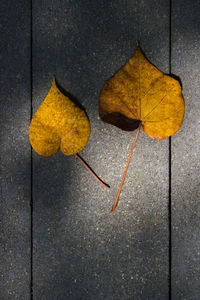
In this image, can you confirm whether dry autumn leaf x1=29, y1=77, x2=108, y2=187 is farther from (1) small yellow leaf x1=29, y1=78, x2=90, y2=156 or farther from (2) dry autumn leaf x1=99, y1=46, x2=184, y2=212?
(2) dry autumn leaf x1=99, y1=46, x2=184, y2=212

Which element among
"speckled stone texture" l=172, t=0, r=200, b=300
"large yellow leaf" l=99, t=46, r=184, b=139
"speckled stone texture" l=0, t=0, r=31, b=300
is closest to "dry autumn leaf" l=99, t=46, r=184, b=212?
"large yellow leaf" l=99, t=46, r=184, b=139

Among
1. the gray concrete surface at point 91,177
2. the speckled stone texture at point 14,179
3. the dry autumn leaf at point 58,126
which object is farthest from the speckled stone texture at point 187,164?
the speckled stone texture at point 14,179

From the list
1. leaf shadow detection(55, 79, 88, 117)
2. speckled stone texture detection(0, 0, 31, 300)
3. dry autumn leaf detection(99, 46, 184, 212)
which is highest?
dry autumn leaf detection(99, 46, 184, 212)

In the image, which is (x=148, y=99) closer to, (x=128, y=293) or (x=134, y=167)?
(x=134, y=167)

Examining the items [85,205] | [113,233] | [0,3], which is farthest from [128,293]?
[0,3]

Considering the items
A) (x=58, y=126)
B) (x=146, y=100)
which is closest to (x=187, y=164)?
(x=146, y=100)

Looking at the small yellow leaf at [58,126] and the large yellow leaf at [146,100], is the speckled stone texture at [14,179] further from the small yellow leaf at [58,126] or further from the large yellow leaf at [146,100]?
the large yellow leaf at [146,100]
